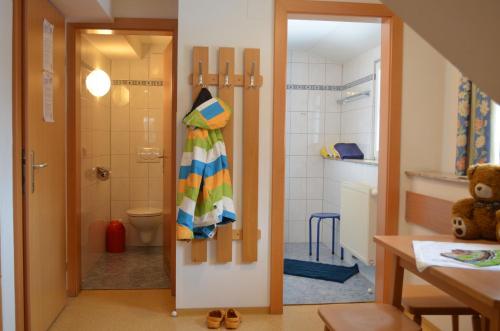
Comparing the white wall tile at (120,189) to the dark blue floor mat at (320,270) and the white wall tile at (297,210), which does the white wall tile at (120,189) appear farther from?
the dark blue floor mat at (320,270)

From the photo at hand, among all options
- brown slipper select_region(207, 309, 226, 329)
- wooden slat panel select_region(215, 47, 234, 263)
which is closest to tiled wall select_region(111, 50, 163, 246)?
wooden slat panel select_region(215, 47, 234, 263)

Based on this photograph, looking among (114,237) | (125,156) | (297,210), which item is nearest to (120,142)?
(125,156)

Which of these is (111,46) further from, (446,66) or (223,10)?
(446,66)

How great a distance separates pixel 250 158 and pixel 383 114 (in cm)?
102

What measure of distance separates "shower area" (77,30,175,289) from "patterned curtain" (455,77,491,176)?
91.3 inches

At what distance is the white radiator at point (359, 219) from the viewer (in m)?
3.63

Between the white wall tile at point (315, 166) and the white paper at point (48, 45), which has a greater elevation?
the white paper at point (48, 45)

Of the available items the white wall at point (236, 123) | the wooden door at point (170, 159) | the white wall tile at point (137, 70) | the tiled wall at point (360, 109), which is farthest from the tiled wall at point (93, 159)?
the tiled wall at point (360, 109)

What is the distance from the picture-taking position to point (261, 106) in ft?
10.1

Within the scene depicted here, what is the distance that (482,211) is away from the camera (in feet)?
6.36

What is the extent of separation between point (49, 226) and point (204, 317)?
47.0 inches

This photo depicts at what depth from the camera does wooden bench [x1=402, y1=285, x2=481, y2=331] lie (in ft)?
6.08

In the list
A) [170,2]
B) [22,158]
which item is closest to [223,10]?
[170,2]

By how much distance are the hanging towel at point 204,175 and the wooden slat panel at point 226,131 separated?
66mm
